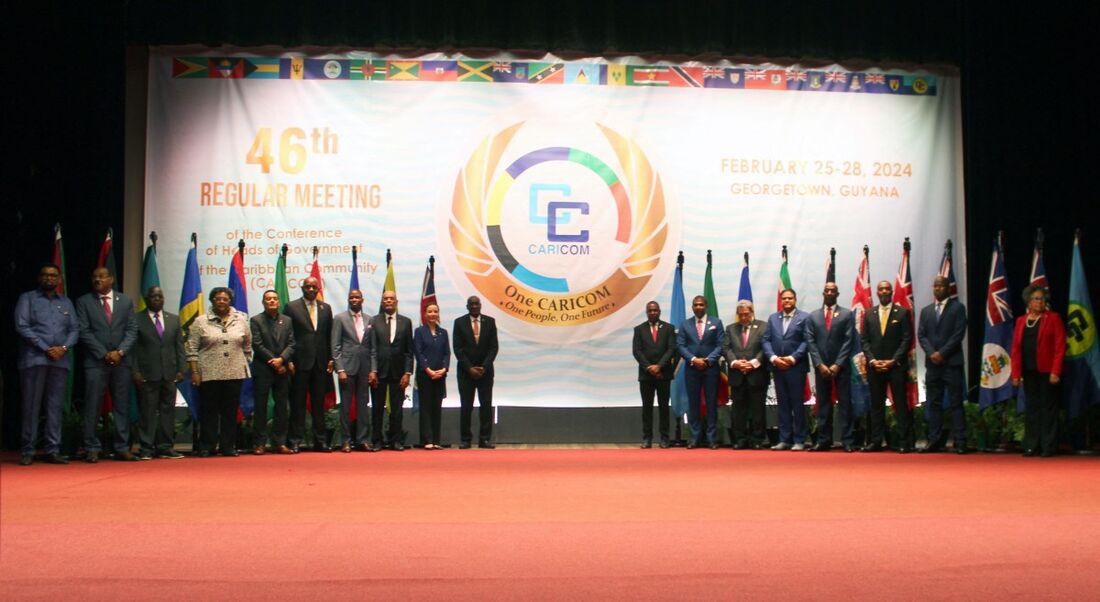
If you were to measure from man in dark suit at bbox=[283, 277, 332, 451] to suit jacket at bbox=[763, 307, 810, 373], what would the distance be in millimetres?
3570

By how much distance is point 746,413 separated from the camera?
32.1 ft

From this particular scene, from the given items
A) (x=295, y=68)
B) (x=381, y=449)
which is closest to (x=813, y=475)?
(x=381, y=449)

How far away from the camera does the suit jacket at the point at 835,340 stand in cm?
940

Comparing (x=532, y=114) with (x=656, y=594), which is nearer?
(x=656, y=594)

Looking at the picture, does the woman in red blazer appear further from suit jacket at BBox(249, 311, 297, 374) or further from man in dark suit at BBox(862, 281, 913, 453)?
suit jacket at BBox(249, 311, 297, 374)

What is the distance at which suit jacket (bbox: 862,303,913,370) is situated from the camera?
9.17 m

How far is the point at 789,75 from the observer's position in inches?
420

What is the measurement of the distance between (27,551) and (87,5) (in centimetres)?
700

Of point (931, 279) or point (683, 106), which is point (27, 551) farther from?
point (931, 279)

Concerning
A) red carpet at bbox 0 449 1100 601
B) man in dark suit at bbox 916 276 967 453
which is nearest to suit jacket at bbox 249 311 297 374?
red carpet at bbox 0 449 1100 601

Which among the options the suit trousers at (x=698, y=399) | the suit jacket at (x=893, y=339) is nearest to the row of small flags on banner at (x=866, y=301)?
the suit jacket at (x=893, y=339)

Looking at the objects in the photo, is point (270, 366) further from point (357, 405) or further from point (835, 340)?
point (835, 340)

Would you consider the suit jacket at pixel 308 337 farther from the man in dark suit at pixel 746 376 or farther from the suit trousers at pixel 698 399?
the man in dark suit at pixel 746 376

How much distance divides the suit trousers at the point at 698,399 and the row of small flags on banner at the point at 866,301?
0.26 meters
